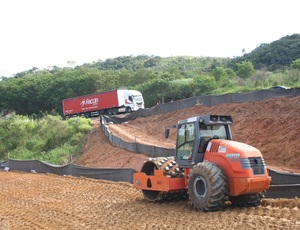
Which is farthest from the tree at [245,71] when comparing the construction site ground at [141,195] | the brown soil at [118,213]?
the brown soil at [118,213]

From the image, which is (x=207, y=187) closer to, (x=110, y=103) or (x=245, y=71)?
(x=110, y=103)

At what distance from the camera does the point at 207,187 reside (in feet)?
35.4

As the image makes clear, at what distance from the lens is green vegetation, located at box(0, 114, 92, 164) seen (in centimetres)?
3516

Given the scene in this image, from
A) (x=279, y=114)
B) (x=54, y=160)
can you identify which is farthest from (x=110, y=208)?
(x=54, y=160)

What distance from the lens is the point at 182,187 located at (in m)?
12.3

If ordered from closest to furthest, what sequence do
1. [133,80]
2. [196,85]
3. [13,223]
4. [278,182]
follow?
1. [13,223]
2. [278,182]
3. [196,85]
4. [133,80]

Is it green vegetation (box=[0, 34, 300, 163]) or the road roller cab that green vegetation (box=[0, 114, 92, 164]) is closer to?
green vegetation (box=[0, 34, 300, 163])

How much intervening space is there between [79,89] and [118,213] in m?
64.0

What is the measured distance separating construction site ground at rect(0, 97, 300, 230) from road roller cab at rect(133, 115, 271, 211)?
36cm

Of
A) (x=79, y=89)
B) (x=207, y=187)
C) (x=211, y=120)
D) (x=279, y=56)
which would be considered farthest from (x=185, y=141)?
(x=279, y=56)

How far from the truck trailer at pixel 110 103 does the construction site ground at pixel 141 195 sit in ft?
40.6

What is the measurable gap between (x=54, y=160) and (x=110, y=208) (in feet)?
70.9

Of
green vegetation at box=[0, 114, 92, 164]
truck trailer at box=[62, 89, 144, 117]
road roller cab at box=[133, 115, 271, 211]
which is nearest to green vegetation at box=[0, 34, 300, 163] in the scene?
green vegetation at box=[0, 114, 92, 164]

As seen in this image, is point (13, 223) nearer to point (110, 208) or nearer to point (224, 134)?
point (110, 208)
